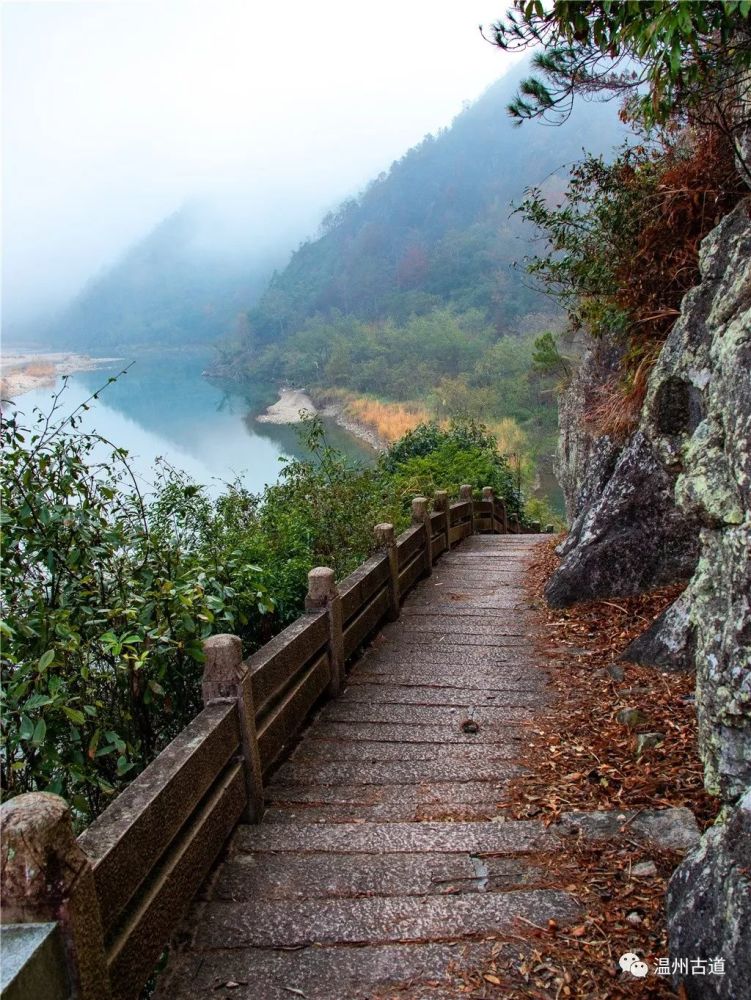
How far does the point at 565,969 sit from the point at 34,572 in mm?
2534

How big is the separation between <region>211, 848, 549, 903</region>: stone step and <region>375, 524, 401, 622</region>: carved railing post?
3.29 metres

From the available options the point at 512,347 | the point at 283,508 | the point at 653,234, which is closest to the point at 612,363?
the point at 653,234

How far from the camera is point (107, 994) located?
1.87 meters

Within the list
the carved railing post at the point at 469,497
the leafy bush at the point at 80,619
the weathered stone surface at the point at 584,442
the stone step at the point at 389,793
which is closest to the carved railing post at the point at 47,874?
the leafy bush at the point at 80,619

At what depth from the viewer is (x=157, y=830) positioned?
226 cm

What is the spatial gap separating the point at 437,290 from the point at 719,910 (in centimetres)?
9281

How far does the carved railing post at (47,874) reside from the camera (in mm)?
1646

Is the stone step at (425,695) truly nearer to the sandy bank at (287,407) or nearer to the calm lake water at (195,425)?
the calm lake water at (195,425)

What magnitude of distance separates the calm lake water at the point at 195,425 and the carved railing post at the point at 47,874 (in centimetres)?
601

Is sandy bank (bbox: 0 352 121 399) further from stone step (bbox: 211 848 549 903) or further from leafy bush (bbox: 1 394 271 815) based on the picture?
stone step (bbox: 211 848 549 903)

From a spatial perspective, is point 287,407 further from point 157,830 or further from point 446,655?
point 157,830

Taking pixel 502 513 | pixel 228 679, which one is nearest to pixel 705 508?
pixel 228 679

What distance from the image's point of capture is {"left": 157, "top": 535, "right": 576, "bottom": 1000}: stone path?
2.28m

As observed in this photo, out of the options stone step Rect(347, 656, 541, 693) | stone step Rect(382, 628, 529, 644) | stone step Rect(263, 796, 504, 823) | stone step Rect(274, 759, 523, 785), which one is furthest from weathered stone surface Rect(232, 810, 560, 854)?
stone step Rect(382, 628, 529, 644)
